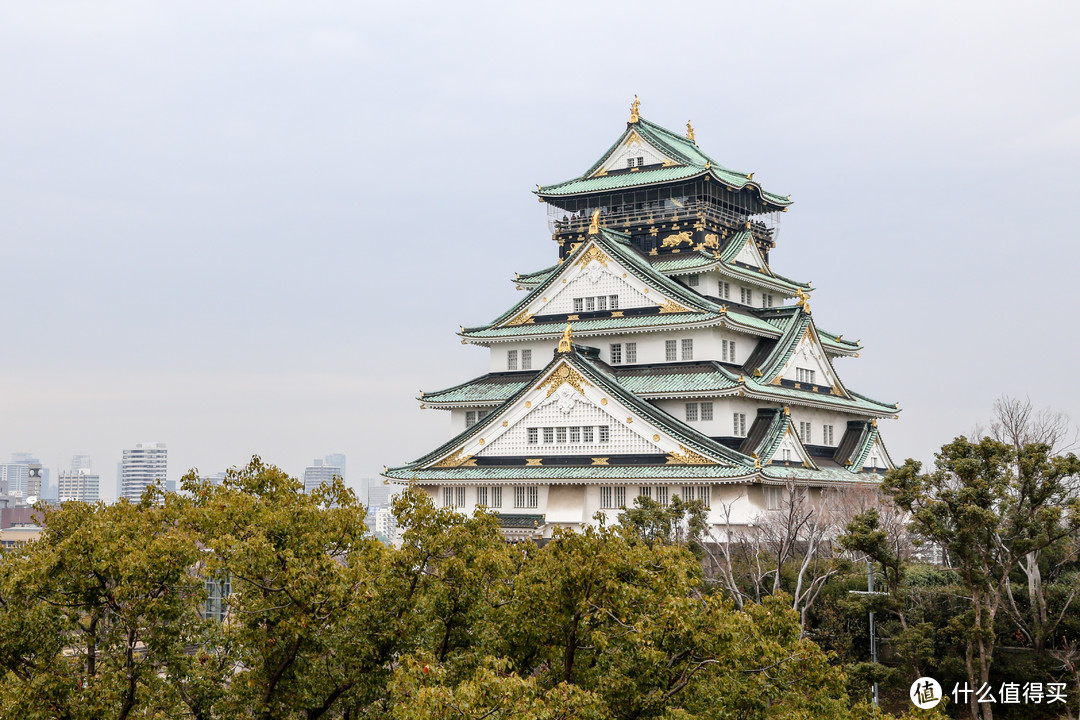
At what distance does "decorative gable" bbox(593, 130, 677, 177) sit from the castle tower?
0.10 m

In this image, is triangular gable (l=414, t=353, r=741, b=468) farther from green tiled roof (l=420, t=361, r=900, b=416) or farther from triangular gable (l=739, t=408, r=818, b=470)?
triangular gable (l=739, t=408, r=818, b=470)

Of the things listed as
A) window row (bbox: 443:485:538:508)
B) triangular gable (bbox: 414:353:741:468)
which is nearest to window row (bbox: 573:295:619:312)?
triangular gable (bbox: 414:353:741:468)

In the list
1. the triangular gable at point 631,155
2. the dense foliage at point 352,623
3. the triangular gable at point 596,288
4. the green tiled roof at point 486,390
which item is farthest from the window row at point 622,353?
the dense foliage at point 352,623

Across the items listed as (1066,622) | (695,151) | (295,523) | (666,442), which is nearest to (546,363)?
(666,442)

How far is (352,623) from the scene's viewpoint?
22891mm

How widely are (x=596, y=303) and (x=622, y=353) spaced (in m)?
3.21

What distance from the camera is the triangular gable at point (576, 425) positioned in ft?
178

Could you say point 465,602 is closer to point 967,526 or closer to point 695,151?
point 967,526

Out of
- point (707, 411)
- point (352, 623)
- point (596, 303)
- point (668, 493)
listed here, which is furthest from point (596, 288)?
point (352, 623)

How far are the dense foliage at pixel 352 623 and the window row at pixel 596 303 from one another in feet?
126

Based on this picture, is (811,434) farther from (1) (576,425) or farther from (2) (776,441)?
(1) (576,425)

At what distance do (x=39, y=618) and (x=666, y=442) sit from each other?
3560 cm

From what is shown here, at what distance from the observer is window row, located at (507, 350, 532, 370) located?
65062mm

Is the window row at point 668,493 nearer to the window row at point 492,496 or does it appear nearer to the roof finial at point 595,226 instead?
the window row at point 492,496
